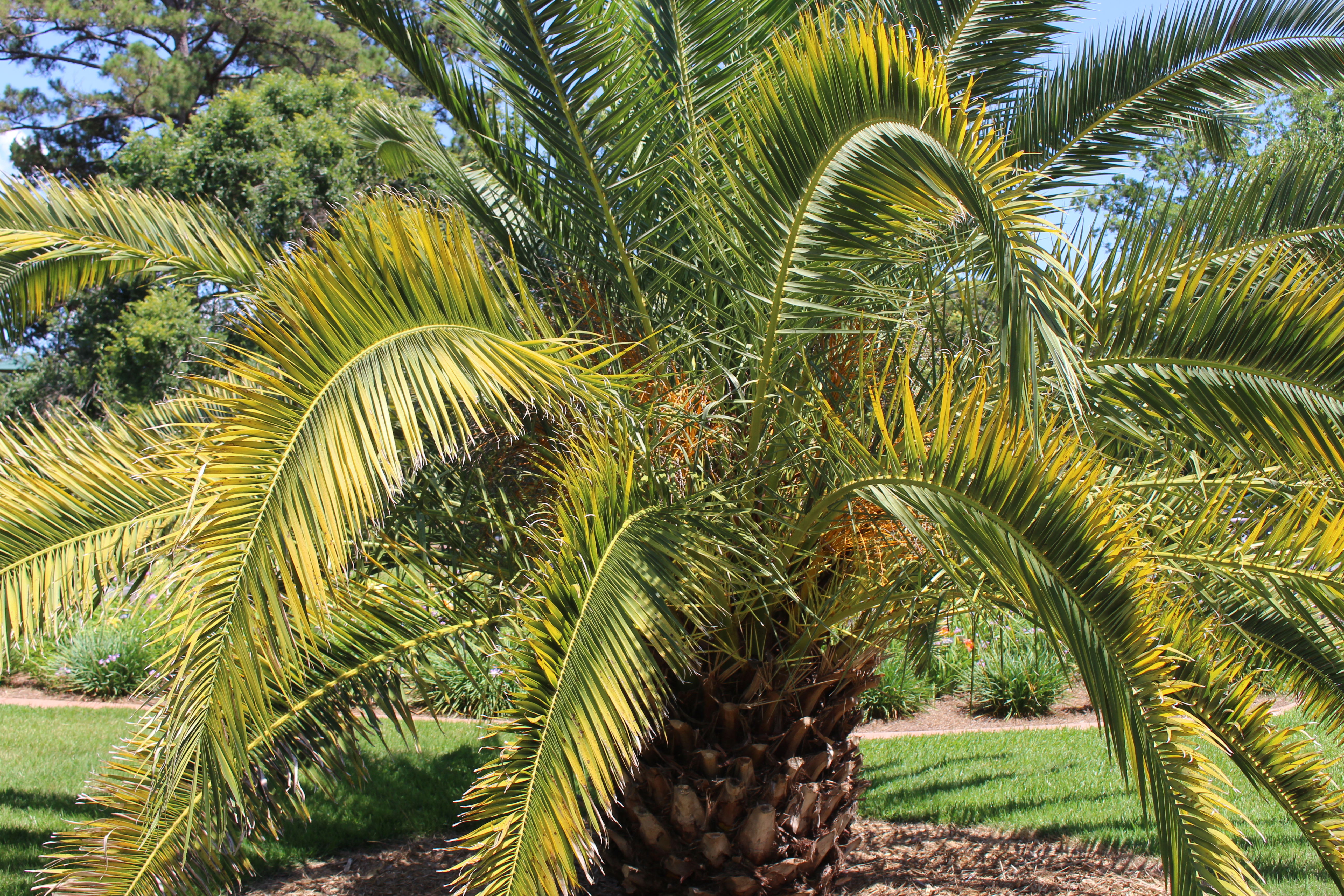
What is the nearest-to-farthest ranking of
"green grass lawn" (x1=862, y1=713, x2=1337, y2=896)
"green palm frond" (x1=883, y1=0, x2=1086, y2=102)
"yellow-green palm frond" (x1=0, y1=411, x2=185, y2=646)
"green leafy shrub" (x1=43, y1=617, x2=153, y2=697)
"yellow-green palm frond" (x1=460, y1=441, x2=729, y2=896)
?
"yellow-green palm frond" (x1=460, y1=441, x2=729, y2=896) < "yellow-green palm frond" (x1=0, y1=411, x2=185, y2=646) < "green palm frond" (x1=883, y1=0, x2=1086, y2=102) < "green grass lawn" (x1=862, y1=713, x2=1337, y2=896) < "green leafy shrub" (x1=43, y1=617, x2=153, y2=697)

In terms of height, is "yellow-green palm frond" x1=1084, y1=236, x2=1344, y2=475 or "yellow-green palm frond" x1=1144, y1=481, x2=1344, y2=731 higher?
"yellow-green palm frond" x1=1084, y1=236, x2=1344, y2=475

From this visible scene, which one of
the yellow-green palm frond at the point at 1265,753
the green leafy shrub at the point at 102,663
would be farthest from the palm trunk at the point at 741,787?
the green leafy shrub at the point at 102,663

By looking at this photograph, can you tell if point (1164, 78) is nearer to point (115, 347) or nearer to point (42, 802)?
point (42, 802)

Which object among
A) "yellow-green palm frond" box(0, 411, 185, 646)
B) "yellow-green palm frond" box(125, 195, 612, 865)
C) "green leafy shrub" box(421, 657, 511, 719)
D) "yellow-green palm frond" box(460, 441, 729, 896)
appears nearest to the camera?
"yellow-green palm frond" box(125, 195, 612, 865)

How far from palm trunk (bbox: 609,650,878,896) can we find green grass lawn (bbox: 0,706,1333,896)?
6.16ft

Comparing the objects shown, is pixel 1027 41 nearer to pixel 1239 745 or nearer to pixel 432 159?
pixel 432 159

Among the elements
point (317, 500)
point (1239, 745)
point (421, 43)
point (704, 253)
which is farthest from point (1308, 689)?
point (421, 43)

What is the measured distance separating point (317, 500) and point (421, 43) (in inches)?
103

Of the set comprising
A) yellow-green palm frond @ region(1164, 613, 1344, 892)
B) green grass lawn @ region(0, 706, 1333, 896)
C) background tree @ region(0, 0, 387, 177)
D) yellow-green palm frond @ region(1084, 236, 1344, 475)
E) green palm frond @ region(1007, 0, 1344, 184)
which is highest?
background tree @ region(0, 0, 387, 177)

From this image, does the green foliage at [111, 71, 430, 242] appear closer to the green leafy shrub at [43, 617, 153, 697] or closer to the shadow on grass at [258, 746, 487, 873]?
the green leafy shrub at [43, 617, 153, 697]

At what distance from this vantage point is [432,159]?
4.85 metres

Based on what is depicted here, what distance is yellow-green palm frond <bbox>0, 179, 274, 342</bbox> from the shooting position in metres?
3.58

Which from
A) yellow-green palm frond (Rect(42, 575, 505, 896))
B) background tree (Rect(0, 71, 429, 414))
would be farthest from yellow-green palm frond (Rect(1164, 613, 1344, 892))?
background tree (Rect(0, 71, 429, 414))

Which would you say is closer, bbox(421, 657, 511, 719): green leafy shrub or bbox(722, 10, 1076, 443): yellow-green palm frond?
bbox(722, 10, 1076, 443): yellow-green palm frond
